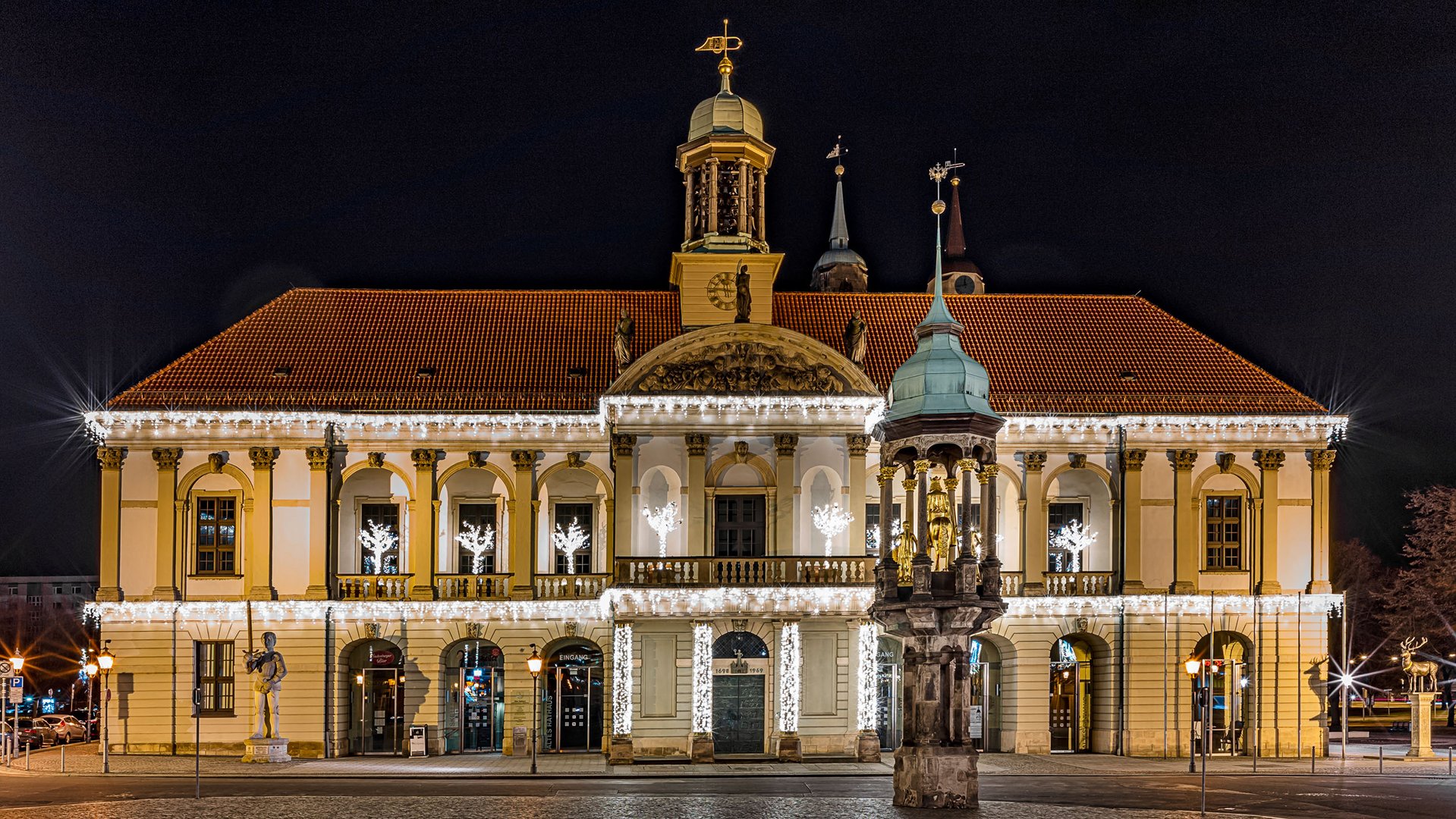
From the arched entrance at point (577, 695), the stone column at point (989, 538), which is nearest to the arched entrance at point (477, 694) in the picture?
the arched entrance at point (577, 695)

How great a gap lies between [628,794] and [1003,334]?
24784 millimetres

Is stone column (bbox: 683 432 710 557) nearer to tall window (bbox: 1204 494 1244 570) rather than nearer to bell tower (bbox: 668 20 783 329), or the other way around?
bell tower (bbox: 668 20 783 329)

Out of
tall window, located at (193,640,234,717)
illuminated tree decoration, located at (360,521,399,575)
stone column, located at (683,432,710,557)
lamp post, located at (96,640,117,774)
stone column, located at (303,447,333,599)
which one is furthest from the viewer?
illuminated tree decoration, located at (360,521,399,575)

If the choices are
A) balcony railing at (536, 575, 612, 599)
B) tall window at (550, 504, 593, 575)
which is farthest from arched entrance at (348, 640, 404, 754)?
tall window at (550, 504, 593, 575)

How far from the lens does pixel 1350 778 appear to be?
136 feet

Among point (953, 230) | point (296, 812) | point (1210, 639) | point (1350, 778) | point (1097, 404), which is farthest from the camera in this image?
point (953, 230)

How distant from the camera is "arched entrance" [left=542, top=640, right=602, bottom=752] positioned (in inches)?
1998

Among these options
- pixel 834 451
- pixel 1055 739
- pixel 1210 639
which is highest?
pixel 834 451

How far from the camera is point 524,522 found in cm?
5000

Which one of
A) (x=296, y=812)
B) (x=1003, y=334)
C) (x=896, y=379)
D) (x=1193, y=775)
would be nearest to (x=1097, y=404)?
(x=1003, y=334)

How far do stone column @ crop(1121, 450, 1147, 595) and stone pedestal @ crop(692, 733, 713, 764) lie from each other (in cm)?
1398

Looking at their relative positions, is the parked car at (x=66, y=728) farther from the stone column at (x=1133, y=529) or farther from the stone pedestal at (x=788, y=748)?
the stone column at (x=1133, y=529)

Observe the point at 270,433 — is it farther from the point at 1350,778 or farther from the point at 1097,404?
the point at 1350,778

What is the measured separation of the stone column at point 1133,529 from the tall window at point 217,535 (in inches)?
1065
